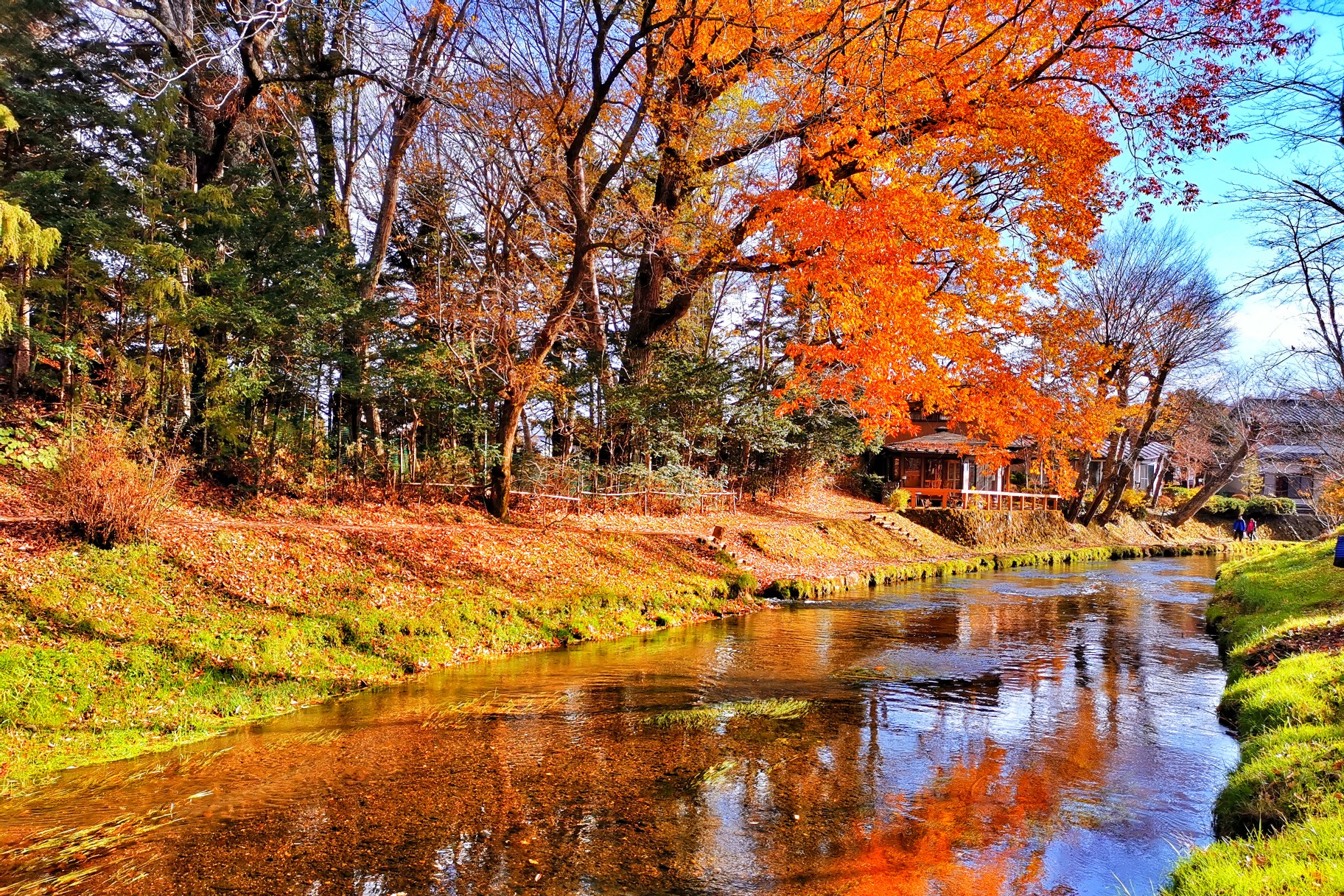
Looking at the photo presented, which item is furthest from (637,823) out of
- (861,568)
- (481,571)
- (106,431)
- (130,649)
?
(861,568)

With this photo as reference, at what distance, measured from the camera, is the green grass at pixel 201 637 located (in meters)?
6.60

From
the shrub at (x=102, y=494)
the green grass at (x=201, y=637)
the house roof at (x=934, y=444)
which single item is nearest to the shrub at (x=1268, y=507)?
the house roof at (x=934, y=444)

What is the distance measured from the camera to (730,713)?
8.23 m

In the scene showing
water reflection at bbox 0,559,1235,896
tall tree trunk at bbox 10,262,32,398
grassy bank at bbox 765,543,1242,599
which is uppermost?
tall tree trunk at bbox 10,262,32,398

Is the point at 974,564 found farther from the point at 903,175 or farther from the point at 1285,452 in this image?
the point at 1285,452

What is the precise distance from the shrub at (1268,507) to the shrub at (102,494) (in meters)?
48.9

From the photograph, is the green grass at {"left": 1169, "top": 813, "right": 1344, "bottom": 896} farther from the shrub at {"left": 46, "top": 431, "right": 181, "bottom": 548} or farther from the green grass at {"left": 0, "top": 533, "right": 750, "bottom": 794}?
the shrub at {"left": 46, "top": 431, "right": 181, "bottom": 548}

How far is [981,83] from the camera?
13.9 m

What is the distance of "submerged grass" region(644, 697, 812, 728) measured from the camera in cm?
785

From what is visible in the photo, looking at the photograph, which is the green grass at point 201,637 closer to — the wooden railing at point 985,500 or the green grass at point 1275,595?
the green grass at point 1275,595

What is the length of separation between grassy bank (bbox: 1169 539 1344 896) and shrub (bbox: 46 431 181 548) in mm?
10349

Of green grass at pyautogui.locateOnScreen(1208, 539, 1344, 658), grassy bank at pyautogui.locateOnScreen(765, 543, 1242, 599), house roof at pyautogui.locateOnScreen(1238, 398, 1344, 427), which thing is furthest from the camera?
house roof at pyautogui.locateOnScreen(1238, 398, 1344, 427)

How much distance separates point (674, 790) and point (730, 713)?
7.35ft

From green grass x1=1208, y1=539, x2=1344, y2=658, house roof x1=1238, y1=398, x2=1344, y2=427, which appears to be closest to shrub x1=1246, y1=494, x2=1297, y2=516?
house roof x1=1238, y1=398, x2=1344, y2=427
